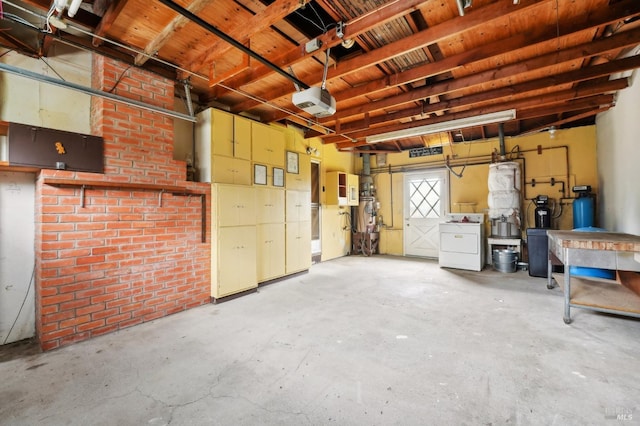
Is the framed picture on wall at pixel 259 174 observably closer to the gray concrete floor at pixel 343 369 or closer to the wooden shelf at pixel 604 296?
the gray concrete floor at pixel 343 369

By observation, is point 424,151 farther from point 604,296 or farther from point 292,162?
point 604,296

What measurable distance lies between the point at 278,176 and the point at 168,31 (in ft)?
8.52

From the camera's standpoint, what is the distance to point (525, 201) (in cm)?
575

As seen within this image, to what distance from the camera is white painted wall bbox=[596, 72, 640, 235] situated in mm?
3328

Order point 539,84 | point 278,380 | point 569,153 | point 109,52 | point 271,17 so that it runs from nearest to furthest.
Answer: point 278,380, point 271,17, point 109,52, point 539,84, point 569,153

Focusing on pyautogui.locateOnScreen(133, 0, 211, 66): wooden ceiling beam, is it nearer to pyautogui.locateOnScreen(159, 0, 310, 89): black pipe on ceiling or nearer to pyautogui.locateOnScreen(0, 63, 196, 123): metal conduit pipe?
pyautogui.locateOnScreen(159, 0, 310, 89): black pipe on ceiling

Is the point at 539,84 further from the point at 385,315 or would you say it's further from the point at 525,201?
the point at 385,315

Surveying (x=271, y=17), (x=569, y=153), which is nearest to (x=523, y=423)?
(x=271, y=17)

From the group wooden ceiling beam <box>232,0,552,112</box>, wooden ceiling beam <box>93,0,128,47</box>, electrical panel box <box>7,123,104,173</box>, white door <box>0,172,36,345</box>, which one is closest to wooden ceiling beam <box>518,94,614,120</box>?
wooden ceiling beam <box>232,0,552,112</box>

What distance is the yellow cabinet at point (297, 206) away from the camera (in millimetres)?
4957

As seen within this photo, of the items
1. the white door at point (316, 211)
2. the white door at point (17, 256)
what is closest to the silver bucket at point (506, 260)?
the white door at point (316, 211)

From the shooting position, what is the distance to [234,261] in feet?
12.5

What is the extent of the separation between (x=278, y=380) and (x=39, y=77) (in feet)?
10.7

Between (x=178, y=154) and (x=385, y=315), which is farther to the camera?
(x=178, y=154)
